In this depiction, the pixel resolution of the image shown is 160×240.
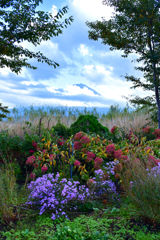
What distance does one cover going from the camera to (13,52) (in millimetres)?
9398

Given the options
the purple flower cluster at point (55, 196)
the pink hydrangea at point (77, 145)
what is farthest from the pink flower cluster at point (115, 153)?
the purple flower cluster at point (55, 196)

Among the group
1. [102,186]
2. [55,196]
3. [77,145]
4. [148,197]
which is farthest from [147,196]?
[77,145]

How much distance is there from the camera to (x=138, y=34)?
10867mm

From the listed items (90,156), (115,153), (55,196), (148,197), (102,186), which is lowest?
(55,196)

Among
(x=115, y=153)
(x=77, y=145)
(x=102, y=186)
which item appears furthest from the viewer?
(x=77, y=145)

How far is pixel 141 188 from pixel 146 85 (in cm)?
848

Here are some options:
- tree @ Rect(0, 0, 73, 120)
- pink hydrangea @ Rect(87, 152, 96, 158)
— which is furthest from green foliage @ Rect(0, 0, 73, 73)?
pink hydrangea @ Rect(87, 152, 96, 158)

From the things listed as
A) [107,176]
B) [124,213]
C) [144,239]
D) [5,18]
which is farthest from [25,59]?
[144,239]

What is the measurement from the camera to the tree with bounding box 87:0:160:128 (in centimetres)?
1043

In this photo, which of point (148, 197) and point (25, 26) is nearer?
point (148, 197)

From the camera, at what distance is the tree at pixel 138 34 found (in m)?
10.4

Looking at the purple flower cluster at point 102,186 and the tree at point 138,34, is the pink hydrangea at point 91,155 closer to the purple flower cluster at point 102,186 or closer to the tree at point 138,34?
the purple flower cluster at point 102,186

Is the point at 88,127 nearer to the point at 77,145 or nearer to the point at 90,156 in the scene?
the point at 77,145

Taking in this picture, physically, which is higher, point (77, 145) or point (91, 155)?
point (77, 145)
